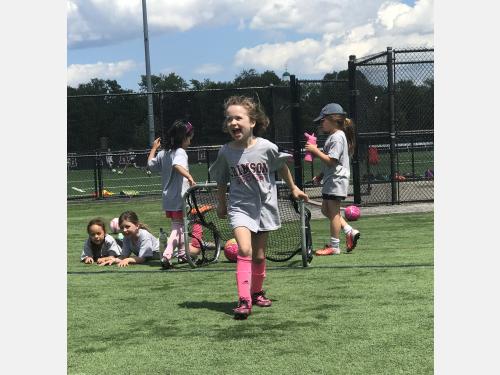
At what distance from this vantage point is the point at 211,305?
19.6 ft

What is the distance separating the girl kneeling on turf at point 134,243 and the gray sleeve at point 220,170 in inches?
115

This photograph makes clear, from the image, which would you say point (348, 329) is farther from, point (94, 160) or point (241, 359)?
point (94, 160)

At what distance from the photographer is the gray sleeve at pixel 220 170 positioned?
6.00 meters

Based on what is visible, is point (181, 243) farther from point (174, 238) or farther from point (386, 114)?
point (386, 114)

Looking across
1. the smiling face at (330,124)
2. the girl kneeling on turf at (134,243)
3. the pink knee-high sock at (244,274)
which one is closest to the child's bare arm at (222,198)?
the pink knee-high sock at (244,274)

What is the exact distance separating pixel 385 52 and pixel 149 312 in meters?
9.95

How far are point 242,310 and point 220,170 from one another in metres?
1.19

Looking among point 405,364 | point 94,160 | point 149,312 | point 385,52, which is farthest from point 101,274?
point 94,160

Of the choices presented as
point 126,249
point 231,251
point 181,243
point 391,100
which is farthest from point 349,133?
point 391,100

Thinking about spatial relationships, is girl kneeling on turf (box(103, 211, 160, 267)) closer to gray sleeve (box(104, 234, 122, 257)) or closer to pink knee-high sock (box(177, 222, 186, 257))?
gray sleeve (box(104, 234, 122, 257))

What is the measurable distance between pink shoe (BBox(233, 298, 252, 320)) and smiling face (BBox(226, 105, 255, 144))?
49.0 inches

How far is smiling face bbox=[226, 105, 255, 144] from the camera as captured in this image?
5793 millimetres

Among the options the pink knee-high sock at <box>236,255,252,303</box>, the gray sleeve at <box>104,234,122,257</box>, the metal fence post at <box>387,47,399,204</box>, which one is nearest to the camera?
the pink knee-high sock at <box>236,255,252,303</box>

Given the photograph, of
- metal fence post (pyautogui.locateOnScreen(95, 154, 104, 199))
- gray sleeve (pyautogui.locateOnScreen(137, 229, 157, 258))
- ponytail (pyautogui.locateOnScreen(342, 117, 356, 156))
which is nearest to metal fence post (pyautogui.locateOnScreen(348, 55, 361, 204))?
ponytail (pyautogui.locateOnScreen(342, 117, 356, 156))
